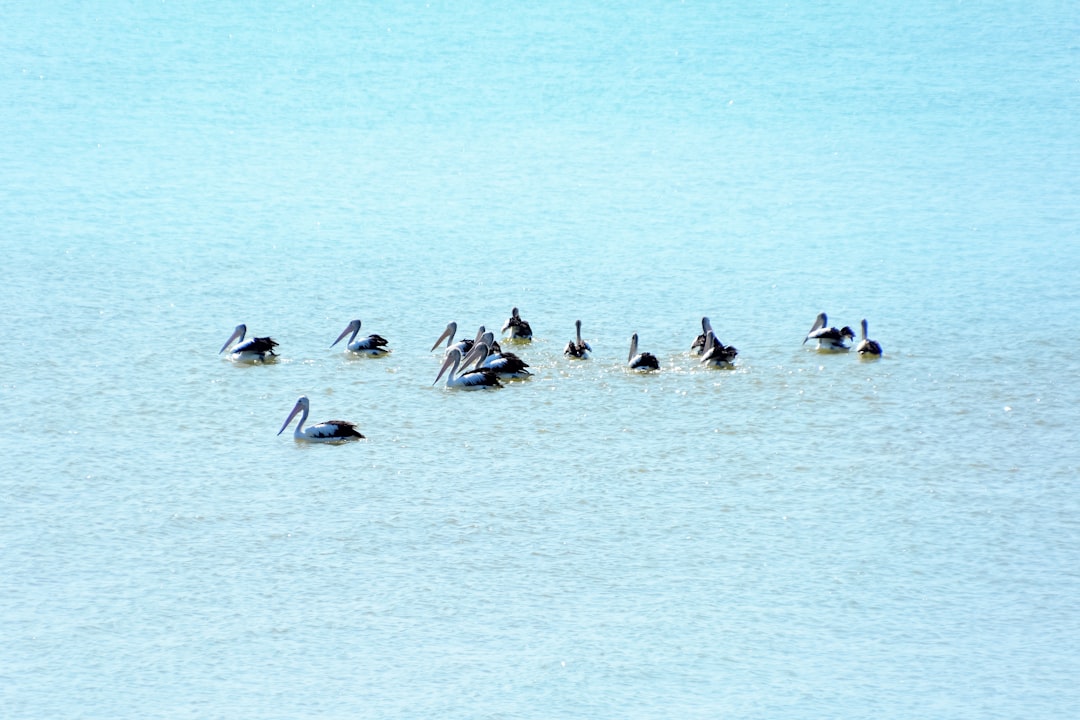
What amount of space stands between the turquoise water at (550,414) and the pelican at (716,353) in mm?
89

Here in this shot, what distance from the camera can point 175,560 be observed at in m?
9.30

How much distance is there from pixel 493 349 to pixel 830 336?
275cm

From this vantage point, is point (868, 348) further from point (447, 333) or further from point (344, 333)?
point (344, 333)

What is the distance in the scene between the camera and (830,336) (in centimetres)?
1359

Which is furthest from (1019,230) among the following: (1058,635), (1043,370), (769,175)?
(1058,635)

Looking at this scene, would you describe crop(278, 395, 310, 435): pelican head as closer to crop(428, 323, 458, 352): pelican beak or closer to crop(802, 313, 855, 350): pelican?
crop(428, 323, 458, 352): pelican beak

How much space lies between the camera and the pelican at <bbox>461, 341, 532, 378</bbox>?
13.0 m

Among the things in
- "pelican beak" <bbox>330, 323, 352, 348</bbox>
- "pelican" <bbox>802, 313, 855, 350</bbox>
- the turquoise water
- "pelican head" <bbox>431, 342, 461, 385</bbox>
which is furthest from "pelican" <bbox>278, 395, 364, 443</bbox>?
"pelican" <bbox>802, 313, 855, 350</bbox>

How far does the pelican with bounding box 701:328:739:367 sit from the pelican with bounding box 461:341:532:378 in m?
1.43

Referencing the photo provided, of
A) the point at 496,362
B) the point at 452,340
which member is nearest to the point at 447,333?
the point at 452,340

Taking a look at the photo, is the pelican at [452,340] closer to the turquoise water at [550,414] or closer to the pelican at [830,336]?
the turquoise water at [550,414]

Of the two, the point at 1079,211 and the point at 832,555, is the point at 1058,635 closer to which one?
the point at 832,555

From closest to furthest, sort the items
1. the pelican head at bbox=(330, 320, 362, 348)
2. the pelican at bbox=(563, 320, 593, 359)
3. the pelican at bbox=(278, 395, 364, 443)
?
1. the pelican at bbox=(278, 395, 364, 443)
2. the pelican at bbox=(563, 320, 593, 359)
3. the pelican head at bbox=(330, 320, 362, 348)

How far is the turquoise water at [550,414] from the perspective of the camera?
8047mm
